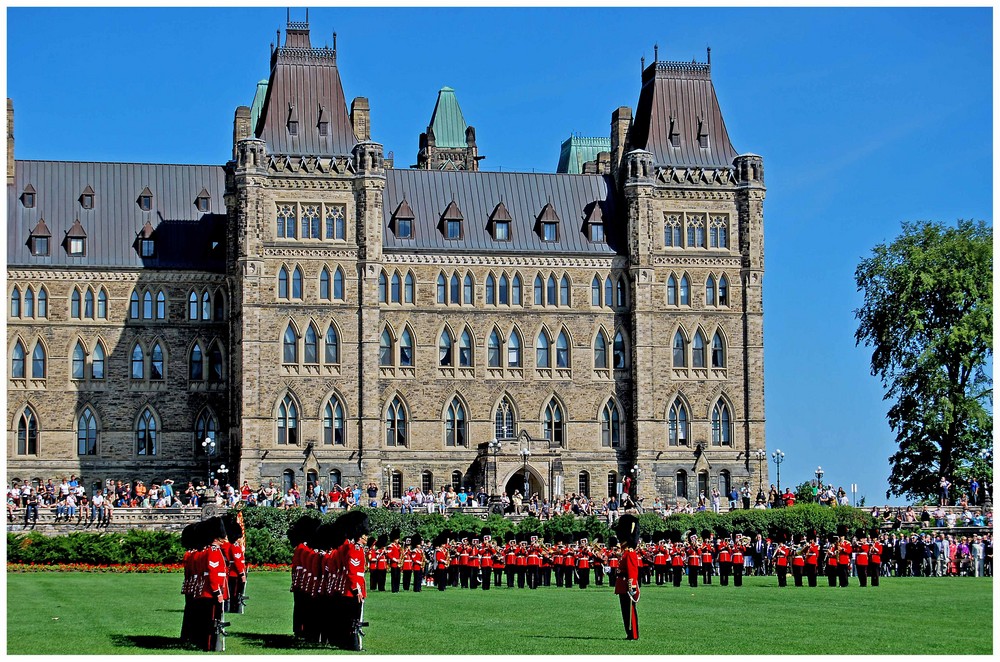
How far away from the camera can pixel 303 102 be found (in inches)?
2997

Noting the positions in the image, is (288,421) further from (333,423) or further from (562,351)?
(562,351)

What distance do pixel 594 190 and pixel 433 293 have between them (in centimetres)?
958

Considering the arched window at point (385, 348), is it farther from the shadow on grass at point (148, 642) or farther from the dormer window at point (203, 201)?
the shadow on grass at point (148, 642)

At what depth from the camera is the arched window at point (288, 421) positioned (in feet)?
242

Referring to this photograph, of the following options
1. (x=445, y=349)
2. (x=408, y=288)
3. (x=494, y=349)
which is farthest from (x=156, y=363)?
(x=494, y=349)

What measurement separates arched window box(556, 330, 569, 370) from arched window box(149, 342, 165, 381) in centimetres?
1680

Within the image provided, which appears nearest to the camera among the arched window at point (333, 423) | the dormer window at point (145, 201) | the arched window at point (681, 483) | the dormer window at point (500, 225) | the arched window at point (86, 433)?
the arched window at point (333, 423)

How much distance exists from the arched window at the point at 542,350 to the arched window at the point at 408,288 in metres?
5.70

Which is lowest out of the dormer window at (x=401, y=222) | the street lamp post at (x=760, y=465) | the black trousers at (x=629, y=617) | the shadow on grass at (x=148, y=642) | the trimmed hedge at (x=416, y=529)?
the shadow on grass at (x=148, y=642)

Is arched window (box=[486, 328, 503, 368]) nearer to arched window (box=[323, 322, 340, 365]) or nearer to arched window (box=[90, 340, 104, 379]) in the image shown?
arched window (box=[323, 322, 340, 365])

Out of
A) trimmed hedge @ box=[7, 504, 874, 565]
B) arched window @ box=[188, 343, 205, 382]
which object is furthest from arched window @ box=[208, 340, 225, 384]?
trimmed hedge @ box=[7, 504, 874, 565]

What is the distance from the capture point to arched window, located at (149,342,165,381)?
7688 cm

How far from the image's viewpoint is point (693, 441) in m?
76.8

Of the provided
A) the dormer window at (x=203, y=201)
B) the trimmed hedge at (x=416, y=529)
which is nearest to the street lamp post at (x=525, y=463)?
the trimmed hedge at (x=416, y=529)
